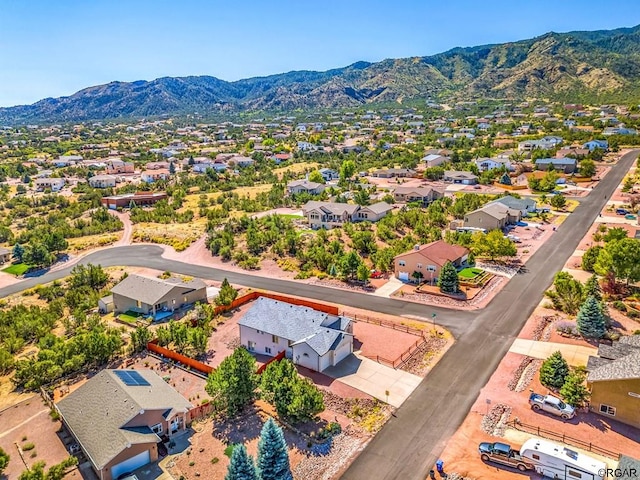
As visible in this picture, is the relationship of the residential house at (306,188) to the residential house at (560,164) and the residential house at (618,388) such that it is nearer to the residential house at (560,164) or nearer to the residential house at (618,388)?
the residential house at (560,164)

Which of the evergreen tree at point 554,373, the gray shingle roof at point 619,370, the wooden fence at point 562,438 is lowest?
the wooden fence at point 562,438

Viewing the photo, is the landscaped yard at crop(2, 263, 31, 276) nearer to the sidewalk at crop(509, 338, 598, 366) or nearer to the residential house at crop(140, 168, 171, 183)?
the residential house at crop(140, 168, 171, 183)

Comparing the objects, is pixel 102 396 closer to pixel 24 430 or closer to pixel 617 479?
pixel 24 430

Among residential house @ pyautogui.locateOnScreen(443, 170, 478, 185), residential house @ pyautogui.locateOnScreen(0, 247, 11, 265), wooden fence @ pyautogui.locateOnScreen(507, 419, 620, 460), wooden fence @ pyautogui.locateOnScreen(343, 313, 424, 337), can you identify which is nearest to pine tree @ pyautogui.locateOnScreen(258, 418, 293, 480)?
wooden fence @ pyautogui.locateOnScreen(507, 419, 620, 460)

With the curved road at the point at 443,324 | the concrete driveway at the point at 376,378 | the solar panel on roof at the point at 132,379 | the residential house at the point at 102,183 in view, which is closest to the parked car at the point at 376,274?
the curved road at the point at 443,324

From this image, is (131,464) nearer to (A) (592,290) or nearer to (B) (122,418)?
(B) (122,418)

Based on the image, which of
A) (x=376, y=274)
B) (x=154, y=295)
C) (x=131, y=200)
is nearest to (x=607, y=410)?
(x=376, y=274)
